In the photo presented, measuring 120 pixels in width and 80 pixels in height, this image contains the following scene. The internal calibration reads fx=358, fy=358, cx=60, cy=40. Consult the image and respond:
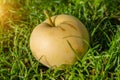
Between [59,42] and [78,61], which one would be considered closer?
[59,42]

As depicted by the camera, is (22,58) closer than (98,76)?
No

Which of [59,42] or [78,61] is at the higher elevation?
[59,42]

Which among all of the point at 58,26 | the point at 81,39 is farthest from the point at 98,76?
the point at 58,26

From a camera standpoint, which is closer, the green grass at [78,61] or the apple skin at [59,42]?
the apple skin at [59,42]

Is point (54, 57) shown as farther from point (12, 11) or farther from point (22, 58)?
point (12, 11)
